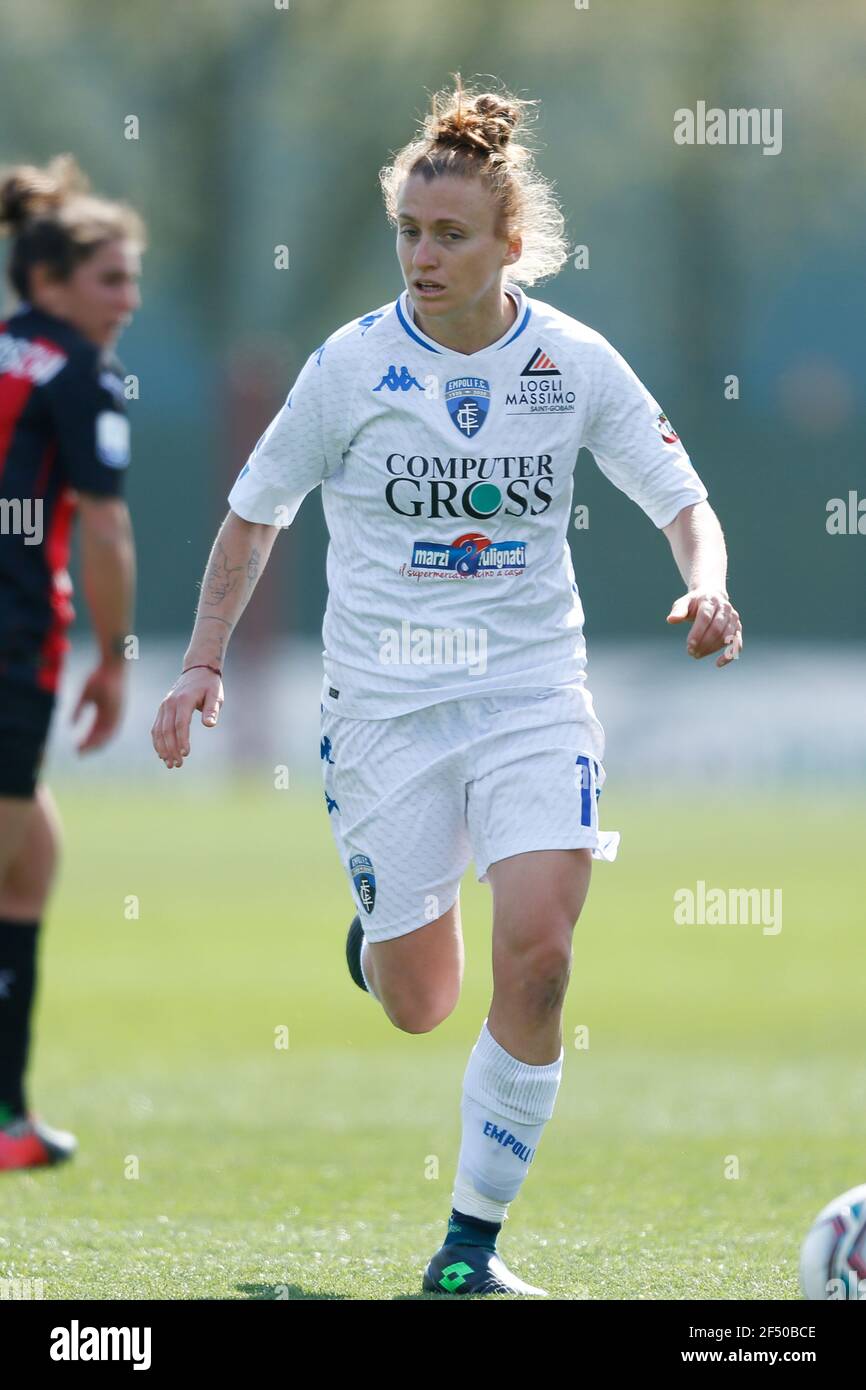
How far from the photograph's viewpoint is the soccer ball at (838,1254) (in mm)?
4438

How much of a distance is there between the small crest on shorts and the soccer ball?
1.39 metres

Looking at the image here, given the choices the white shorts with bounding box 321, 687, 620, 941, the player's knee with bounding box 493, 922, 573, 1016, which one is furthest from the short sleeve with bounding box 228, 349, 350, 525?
the player's knee with bounding box 493, 922, 573, 1016

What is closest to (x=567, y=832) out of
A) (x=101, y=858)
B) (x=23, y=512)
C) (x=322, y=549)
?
(x=23, y=512)

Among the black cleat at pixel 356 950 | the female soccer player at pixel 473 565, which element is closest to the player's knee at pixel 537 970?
the female soccer player at pixel 473 565

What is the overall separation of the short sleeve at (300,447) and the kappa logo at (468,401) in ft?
0.78

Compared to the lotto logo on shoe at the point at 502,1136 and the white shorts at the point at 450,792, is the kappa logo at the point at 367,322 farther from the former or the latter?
the lotto logo on shoe at the point at 502,1136

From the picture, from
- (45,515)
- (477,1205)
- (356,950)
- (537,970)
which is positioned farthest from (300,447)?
(45,515)

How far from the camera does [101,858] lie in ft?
56.4

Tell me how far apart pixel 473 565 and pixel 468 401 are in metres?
0.37

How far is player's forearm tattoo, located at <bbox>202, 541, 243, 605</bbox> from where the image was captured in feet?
17.0

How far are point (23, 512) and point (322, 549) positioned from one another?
19714 millimetres

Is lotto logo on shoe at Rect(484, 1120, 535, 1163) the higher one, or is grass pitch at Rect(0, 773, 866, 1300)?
lotto logo on shoe at Rect(484, 1120, 535, 1163)
